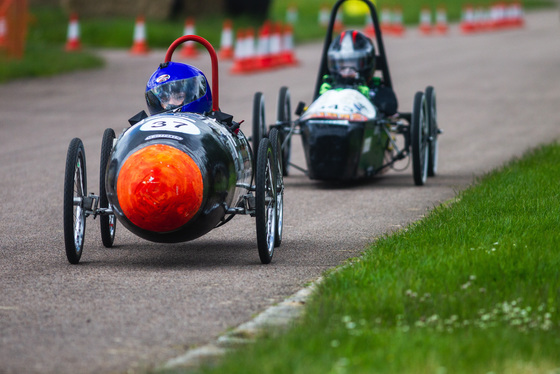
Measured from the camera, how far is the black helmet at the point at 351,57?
10977mm

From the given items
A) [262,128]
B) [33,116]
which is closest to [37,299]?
[262,128]

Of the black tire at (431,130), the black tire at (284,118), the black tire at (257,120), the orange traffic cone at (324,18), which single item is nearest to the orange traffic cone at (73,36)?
the orange traffic cone at (324,18)

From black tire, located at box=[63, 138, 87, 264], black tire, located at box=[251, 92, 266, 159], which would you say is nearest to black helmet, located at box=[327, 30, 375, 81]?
black tire, located at box=[251, 92, 266, 159]

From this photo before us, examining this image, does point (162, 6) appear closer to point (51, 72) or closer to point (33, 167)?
point (51, 72)

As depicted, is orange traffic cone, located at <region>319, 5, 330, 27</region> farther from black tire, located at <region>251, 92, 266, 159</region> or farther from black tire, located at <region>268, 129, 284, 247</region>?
black tire, located at <region>268, 129, 284, 247</region>

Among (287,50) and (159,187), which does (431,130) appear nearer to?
(159,187)

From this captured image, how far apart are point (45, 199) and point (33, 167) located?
205cm

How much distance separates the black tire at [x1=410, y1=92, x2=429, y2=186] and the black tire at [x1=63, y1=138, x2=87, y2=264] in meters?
3.92

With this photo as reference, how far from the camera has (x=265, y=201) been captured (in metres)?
6.95

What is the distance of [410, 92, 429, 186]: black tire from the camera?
10.1m

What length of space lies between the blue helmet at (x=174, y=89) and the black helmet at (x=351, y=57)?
145 inches

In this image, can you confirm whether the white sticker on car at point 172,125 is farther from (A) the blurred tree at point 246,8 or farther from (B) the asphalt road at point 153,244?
(A) the blurred tree at point 246,8

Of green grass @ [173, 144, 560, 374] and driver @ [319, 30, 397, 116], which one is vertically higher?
driver @ [319, 30, 397, 116]

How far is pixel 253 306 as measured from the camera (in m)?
5.72
